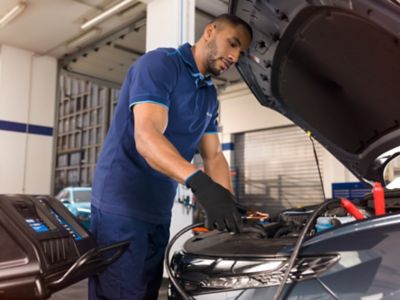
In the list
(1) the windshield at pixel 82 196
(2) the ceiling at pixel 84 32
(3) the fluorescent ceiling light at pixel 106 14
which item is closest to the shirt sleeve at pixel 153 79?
(2) the ceiling at pixel 84 32

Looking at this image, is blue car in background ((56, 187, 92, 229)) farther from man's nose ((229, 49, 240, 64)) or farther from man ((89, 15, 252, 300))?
man's nose ((229, 49, 240, 64))

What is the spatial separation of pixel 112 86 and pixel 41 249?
841 centimetres

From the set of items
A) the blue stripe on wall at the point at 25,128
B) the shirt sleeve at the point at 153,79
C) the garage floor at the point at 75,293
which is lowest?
the garage floor at the point at 75,293

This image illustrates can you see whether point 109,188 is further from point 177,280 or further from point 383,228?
point 383,228

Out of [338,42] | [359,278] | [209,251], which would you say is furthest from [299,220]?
[338,42]

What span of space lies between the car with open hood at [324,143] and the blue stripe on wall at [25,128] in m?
6.36

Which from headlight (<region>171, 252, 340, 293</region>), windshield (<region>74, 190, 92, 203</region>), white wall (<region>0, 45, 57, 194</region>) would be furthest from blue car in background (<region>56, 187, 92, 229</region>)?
headlight (<region>171, 252, 340, 293</region>)

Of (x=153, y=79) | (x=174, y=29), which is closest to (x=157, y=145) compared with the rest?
(x=153, y=79)

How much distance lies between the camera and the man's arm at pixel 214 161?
187 cm

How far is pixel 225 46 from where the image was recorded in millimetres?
1550

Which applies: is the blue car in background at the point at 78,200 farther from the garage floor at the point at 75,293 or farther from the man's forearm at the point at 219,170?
the man's forearm at the point at 219,170

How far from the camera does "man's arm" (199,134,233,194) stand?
187cm

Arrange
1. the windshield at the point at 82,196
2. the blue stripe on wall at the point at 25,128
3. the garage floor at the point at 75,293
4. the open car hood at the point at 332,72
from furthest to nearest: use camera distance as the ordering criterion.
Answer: the windshield at the point at 82,196 → the blue stripe on wall at the point at 25,128 → the garage floor at the point at 75,293 → the open car hood at the point at 332,72

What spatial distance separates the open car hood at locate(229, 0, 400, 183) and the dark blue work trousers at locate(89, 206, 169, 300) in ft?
2.40
